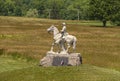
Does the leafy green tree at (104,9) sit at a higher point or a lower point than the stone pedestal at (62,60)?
lower

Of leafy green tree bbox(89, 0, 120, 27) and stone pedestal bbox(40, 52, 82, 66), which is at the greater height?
stone pedestal bbox(40, 52, 82, 66)

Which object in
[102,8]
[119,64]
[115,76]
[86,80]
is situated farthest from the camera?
[102,8]

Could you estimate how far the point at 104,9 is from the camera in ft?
379

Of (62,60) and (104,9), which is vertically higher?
(62,60)

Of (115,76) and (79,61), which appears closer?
(115,76)

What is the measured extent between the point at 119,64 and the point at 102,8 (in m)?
81.2

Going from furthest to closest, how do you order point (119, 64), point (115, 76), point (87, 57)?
1. point (87, 57)
2. point (119, 64)
3. point (115, 76)

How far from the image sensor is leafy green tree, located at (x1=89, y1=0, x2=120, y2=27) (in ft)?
374

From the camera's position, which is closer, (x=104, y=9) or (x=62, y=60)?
(x=62, y=60)

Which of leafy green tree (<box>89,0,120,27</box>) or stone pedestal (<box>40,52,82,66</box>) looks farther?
leafy green tree (<box>89,0,120,27</box>)

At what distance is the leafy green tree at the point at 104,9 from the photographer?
114125 millimetres

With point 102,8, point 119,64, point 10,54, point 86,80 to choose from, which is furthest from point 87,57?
point 102,8

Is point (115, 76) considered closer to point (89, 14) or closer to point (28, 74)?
point (28, 74)

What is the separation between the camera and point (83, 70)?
27.8m
